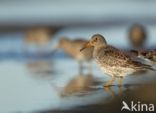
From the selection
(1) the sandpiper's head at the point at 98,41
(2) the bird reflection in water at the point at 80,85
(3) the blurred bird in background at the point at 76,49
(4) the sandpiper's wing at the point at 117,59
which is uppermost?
(3) the blurred bird in background at the point at 76,49

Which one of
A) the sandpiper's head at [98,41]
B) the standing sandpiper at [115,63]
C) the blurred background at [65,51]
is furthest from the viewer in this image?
the sandpiper's head at [98,41]

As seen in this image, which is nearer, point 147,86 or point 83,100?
point 83,100

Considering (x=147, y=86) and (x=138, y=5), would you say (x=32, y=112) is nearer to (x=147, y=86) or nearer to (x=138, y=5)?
(x=147, y=86)

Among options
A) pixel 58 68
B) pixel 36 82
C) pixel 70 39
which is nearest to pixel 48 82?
pixel 36 82

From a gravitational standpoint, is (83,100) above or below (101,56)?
below

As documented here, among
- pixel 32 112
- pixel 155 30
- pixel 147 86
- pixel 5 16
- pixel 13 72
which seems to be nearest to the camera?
pixel 32 112

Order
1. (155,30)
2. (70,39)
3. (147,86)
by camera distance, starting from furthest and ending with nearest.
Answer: (155,30)
(70,39)
(147,86)

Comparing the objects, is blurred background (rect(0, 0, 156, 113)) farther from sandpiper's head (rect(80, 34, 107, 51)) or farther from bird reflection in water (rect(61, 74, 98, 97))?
sandpiper's head (rect(80, 34, 107, 51))

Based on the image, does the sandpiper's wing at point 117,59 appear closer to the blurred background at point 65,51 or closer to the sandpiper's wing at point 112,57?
the sandpiper's wing at point 112,57

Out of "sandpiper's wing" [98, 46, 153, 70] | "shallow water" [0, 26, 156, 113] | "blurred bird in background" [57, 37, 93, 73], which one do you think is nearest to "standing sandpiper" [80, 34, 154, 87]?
"sandpiper's wing" [98, 46, 153, 70]

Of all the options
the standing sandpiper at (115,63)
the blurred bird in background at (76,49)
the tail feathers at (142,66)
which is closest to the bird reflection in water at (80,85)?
the standing sandpiper at (115,63)
